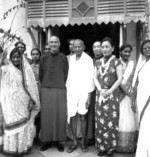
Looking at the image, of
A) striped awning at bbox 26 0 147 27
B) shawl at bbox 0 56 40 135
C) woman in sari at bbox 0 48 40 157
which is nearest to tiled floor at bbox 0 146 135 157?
woman in sari at bbox 0 48 40 157

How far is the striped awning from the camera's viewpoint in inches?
191

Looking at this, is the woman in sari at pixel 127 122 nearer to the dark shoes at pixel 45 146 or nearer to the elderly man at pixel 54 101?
the elderly man at pixel 54 101

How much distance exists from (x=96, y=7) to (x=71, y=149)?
308 centimetres

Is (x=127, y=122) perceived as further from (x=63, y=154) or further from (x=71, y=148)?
(x=63, y=154)

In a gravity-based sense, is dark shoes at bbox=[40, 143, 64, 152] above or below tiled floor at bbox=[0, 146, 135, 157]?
above

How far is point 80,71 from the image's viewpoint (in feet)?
11.9

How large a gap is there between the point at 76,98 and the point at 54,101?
0.36 m

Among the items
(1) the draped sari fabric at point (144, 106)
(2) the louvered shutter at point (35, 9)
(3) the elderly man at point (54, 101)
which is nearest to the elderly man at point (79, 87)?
(3) the elderly man at point (54, 101)

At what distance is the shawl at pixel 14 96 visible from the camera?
11.1 ft

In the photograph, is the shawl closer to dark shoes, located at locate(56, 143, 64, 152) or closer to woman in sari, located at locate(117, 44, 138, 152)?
dark shoes, located at locate(56, 143, 64, 152)

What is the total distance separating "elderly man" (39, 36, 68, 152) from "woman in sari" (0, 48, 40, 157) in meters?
0.29

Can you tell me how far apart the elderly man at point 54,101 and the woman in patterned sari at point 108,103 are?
59cm

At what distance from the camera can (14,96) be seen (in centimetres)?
338

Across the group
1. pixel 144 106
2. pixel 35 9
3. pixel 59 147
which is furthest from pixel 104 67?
pixel 35 9
